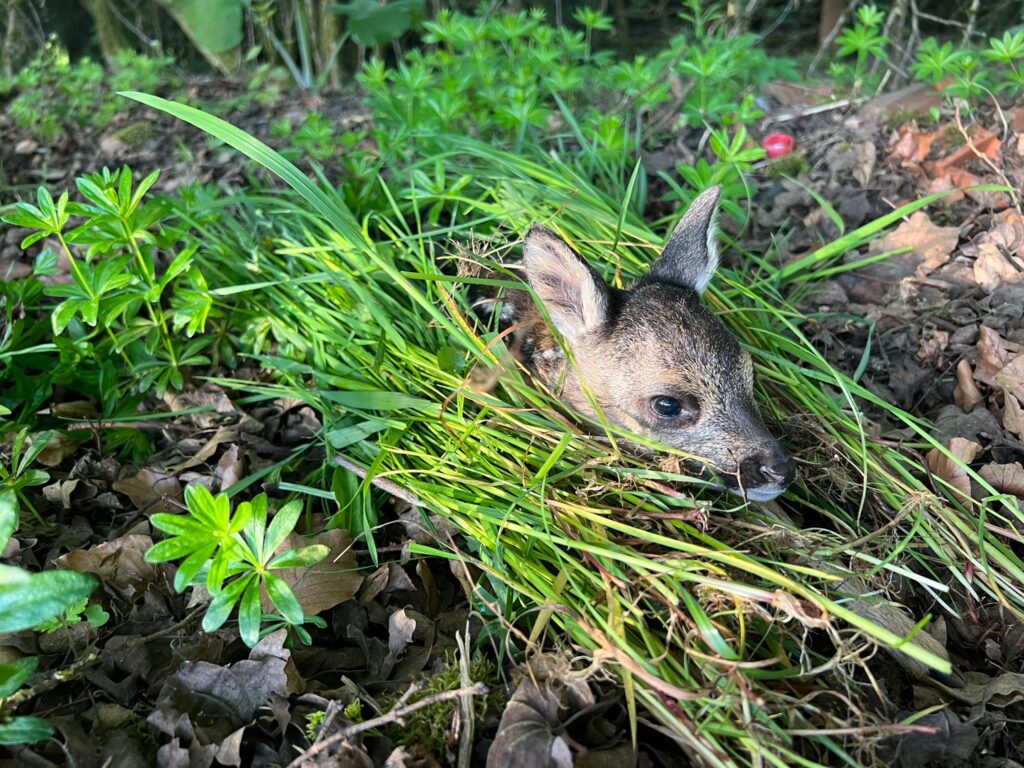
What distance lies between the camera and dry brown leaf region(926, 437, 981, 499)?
259cm

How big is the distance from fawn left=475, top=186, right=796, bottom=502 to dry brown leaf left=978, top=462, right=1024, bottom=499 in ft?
2.55

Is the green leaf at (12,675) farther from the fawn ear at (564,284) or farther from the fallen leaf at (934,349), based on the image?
the fallen leaf at (934,349)

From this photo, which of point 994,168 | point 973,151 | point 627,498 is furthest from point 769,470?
point 973,151

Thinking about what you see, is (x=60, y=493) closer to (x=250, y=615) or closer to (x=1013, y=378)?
(x=250, y=615)

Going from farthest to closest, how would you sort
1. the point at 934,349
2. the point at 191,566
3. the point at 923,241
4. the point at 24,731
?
the point at 923,241 < the point at 934,349 < the point at 191,566 < the point at 24,731

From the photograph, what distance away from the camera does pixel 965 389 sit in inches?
120

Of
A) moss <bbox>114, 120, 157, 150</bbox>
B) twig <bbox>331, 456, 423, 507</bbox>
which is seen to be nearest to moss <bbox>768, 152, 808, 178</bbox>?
twig <bbox>331, 456, 423, 507</bbox>

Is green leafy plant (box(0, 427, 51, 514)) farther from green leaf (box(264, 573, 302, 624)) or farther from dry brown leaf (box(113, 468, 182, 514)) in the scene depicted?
green leaf (box(264, 573, 302, 624))

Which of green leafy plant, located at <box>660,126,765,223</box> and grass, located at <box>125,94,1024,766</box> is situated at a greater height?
green leafy plant, located at <box>660,126,765,223</box>

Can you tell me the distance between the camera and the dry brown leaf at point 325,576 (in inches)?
89.0

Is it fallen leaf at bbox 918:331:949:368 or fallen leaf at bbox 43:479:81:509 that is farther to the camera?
fallen leaf at bbox 918:331:949:368

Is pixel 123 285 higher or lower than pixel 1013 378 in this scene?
higher

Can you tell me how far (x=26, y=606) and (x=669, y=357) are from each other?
2.15 metres

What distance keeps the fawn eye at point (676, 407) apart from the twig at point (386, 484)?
0.99 m
